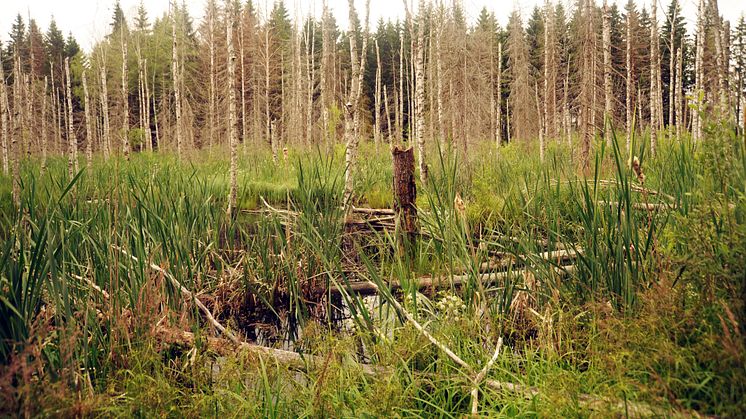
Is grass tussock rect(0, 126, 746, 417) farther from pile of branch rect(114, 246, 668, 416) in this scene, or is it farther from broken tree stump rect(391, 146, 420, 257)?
broken tree stump rect(391, 146, 420, 257)

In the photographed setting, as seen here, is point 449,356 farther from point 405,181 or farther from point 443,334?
point 405,181

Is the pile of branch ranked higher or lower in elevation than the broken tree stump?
lower

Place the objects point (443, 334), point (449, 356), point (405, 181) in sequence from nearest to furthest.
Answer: point (449, 356), point (443, 334), point (405, 181)

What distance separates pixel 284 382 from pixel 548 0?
13.2 metres

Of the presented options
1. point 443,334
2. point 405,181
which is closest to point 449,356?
point 443,334

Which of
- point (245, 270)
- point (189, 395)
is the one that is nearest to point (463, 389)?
point (189, 395)

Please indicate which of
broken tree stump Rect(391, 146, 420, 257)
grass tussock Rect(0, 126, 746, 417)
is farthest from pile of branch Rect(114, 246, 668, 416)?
broken tree stump Rect(391, 146, 420, 257)

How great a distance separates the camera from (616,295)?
9.46ft

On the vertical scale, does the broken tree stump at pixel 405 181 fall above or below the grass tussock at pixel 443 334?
above

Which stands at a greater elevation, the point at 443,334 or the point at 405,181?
the point at 405,181

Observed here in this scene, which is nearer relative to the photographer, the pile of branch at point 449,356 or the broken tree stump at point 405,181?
the pile of branch at point 449,356

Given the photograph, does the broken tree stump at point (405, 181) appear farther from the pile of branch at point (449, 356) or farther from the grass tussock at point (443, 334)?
the pile of branch at point (449, 356)

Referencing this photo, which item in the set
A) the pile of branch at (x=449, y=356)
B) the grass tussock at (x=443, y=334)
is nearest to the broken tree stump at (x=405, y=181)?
the grass tussock at (x=443, y=334)

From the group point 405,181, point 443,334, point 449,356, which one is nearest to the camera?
point 449,356
